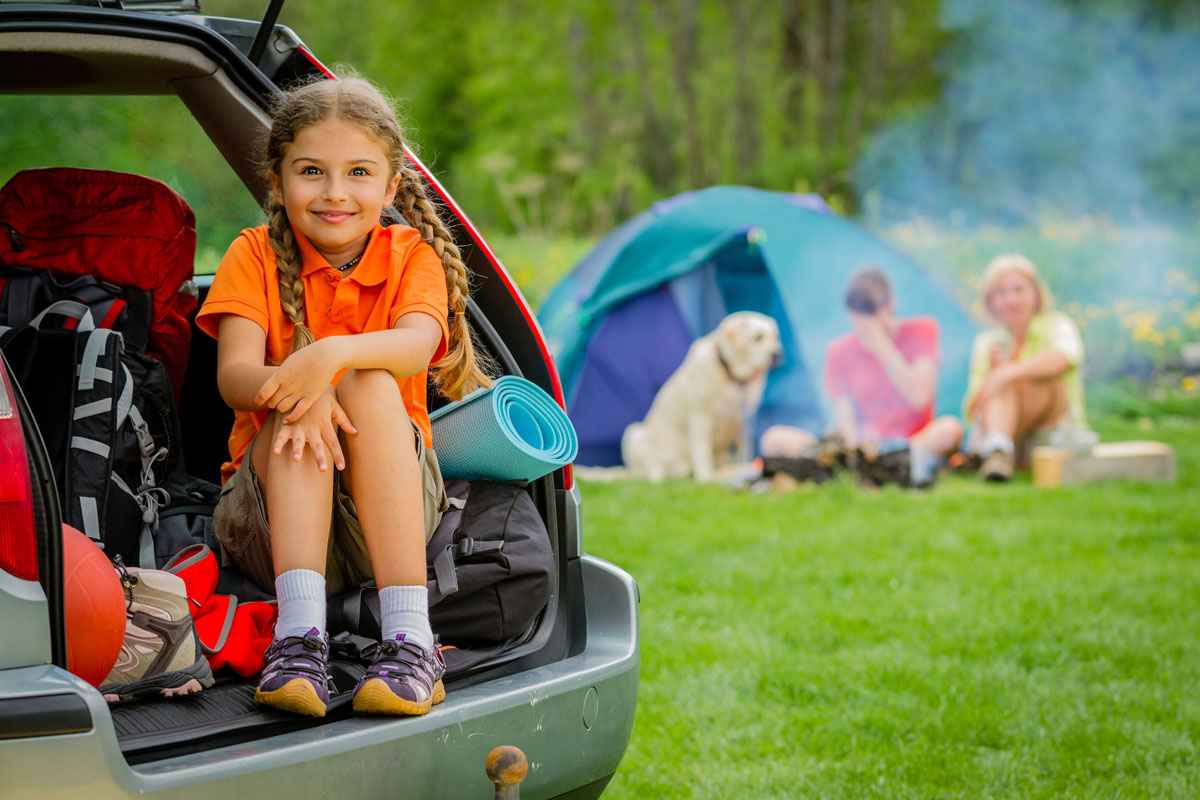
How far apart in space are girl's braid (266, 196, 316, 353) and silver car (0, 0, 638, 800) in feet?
0.79

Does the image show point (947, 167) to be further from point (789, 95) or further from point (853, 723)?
point (853, 723)

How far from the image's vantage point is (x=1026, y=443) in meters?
7.02

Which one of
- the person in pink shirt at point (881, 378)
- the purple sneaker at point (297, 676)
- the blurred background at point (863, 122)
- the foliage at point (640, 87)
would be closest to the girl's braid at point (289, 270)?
the purple sneaker at point (297, 676)

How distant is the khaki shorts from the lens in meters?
2.02

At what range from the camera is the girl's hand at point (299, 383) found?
188 centimetres

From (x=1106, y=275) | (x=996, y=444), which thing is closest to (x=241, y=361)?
(x=996, y=444)

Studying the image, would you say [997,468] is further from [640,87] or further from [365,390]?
[640,87]

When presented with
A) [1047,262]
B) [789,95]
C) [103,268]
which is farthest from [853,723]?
[789,95]

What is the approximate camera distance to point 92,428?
84.2 inches

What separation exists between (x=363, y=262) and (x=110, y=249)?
666mm

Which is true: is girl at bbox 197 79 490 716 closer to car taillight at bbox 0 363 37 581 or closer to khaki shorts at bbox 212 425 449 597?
khaki shorts at bbox 212 425 449 597

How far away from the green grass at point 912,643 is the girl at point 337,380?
108 cm

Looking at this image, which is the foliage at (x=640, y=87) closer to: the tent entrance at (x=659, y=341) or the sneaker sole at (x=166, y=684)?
the tent entrance at (x=659, y=341)

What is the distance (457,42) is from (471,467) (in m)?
24.8
